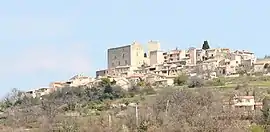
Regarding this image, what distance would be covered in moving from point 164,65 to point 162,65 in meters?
0.21

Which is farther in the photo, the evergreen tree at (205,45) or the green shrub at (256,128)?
the evergreen tree at (205,45)

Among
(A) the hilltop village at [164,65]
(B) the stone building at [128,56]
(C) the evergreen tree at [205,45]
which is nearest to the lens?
(A) the hilltop village at [164,65]

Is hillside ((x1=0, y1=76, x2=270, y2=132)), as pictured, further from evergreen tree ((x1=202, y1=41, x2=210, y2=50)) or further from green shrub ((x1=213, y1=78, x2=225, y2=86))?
evergreen tree ((x1=202, y1=41, x2=210, y2=50))

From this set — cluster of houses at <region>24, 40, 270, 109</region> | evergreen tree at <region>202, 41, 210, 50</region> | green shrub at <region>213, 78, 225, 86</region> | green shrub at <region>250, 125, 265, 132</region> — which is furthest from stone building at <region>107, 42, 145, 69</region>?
green shrub at <region>250, 125, 265, 132</region>

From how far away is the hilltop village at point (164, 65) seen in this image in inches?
1914

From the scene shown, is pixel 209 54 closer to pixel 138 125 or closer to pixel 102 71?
pixel 102 71

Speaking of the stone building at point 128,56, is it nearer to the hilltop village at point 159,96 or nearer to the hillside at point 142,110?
the hilltop village at point 159,96

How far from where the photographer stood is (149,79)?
161 ft

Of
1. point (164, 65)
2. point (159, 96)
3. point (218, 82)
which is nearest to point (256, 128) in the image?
point (159, 96)

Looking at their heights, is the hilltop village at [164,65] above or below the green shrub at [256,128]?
above

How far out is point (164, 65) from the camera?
56156 mm

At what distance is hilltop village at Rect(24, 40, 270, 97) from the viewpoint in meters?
48.6

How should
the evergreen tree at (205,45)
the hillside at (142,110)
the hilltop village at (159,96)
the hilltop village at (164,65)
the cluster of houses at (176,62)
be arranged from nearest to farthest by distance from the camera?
the hillside at (142,110)
the hilltop village at (159,96)
the hilltop village at (164,65)
the cluster of houses at (176,62)
the evergreen tree at (205,45)

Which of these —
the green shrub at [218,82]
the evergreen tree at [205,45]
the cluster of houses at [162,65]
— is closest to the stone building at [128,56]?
the cluster of houses at [162,65]
